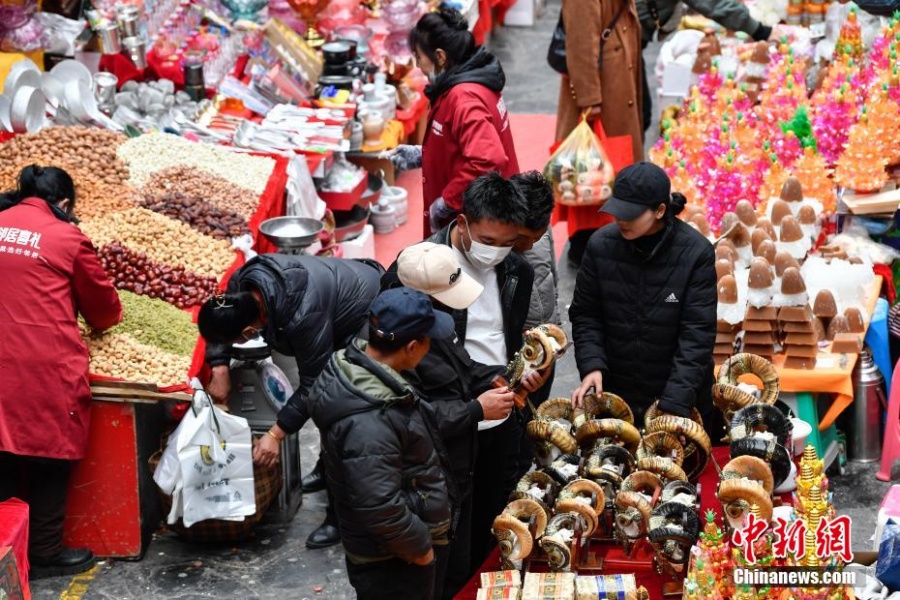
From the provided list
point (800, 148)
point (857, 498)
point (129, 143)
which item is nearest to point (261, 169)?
point (129, 143)

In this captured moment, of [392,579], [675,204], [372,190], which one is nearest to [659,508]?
[392,579]

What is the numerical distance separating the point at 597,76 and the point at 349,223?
176 centimetres

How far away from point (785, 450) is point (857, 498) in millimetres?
1523

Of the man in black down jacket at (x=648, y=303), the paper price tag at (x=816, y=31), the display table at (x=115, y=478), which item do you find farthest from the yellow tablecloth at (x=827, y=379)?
the paper price tag at (x=816, y=31)

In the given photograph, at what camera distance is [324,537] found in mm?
5410

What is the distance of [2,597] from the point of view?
376 centimetres

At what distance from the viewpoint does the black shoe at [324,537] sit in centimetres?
540

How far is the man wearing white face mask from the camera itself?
429 cm

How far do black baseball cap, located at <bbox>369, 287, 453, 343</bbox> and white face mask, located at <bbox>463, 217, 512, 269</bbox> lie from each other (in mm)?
684

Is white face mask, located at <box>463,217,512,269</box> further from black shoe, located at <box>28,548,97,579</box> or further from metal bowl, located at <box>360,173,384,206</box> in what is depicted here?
metal bowl, located at <box>360,173,384,206</box>

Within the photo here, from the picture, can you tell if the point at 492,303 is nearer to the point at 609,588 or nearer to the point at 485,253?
the point at 485,253

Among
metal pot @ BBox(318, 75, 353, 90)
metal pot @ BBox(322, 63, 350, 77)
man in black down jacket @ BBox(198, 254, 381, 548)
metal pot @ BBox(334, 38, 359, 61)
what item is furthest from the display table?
metal pot @ BBox(334, 38, 359, 61)

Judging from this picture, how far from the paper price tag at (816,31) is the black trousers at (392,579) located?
6.08m

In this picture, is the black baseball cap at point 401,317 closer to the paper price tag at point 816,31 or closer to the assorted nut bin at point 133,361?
the assorted nut bin at point 133,361
